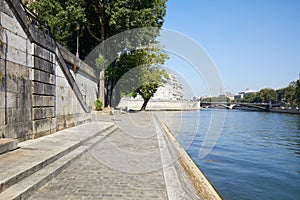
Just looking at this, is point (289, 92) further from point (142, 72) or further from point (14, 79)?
point (14, 79)

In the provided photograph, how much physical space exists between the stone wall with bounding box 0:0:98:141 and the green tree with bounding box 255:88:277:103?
8931 cm

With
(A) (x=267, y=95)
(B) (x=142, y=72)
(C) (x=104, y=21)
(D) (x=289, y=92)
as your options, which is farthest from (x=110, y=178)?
(A) (x=267, y=95)

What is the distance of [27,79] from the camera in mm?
7074

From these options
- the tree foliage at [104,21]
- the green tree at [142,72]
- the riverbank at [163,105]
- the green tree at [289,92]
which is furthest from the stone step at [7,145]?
the green tree at [289,92]

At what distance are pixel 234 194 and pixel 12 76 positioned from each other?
22.5 feet

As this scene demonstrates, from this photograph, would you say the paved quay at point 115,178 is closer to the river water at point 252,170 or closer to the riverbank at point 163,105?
the river water at point 252,170

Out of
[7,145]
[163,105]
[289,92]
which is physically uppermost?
[289,92]

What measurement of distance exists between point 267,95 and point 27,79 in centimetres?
9325

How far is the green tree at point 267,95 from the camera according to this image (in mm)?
87488

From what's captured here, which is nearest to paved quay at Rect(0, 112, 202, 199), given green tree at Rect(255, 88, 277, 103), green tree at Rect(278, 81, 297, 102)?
green tree at Rect(278, 81, 297, 102)

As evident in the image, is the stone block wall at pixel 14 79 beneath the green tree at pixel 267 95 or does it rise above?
beneath

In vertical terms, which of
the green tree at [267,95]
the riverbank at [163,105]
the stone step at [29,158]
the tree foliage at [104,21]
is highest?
the tree foliage at [104,21]

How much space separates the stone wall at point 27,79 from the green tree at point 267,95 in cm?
8931

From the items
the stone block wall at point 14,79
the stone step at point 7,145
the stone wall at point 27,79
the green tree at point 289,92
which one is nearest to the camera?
the stone step at point 7,145
